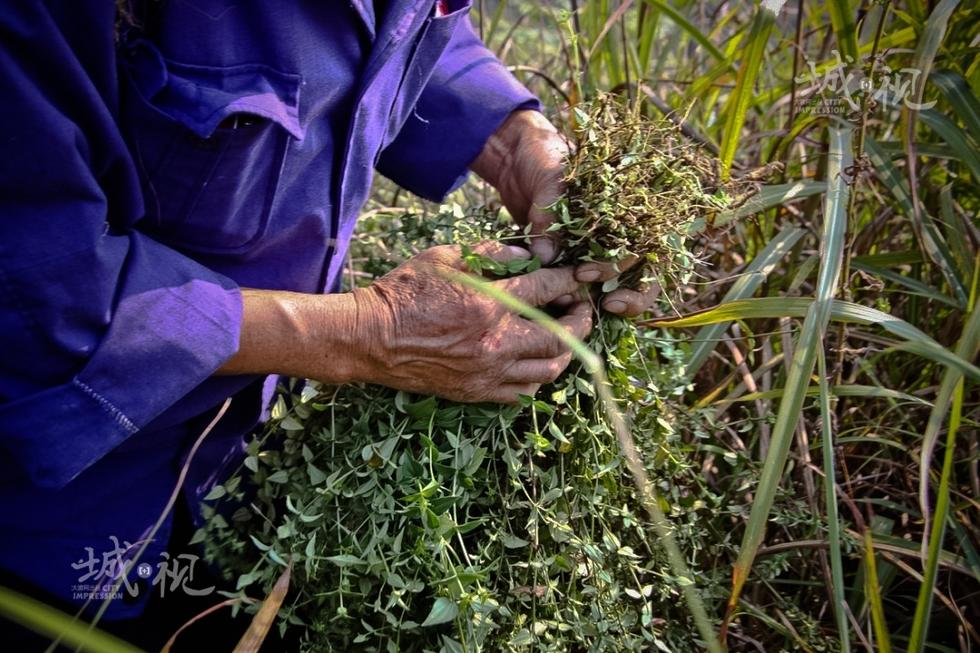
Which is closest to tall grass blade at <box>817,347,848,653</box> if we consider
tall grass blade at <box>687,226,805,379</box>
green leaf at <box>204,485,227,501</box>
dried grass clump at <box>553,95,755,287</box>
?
dried grass clump at <box>553,95,755,287</box>

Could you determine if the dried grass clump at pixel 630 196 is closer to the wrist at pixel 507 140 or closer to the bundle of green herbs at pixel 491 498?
the bundle of green herbs at pixel 491 498

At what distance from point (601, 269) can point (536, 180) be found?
0.81ft

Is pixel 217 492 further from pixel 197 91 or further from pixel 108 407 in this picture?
pixel 197 91

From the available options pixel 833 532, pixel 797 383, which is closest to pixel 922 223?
pixel 797 383

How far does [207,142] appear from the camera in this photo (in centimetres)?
102

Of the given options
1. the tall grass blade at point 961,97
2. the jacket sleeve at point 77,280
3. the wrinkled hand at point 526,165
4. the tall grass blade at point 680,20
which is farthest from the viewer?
the tall grass blade at point 680,20

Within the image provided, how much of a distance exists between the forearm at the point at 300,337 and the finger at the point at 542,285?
184 millimetres

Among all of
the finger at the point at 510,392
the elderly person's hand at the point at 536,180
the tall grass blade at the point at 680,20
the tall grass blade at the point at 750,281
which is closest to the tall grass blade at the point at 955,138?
the tall grass blade at the point at 750,281

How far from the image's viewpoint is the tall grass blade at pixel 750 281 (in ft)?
4.63

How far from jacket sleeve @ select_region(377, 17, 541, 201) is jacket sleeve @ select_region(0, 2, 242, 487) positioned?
20.1 inches

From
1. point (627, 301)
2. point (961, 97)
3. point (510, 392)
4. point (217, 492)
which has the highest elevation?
point (961, 97)

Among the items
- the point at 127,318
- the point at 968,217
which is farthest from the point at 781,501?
the point at 127,318

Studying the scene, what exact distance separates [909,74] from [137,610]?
1338 millimetres

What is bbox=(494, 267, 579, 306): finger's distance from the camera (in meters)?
1.10
